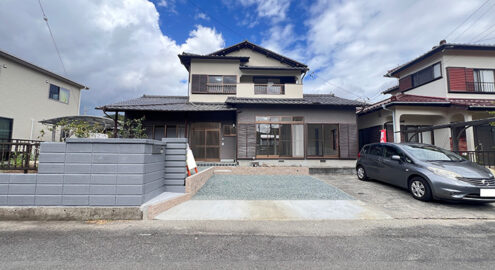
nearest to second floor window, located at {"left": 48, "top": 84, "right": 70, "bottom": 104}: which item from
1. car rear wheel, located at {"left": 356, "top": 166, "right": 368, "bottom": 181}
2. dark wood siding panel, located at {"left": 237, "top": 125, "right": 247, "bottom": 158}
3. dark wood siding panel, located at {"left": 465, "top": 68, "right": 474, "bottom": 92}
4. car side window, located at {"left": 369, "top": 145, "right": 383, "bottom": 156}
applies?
dark wood siding panel, located at {"left": 237, "top": 125, "right": 247, "bottom": 158}

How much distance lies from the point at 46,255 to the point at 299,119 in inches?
359

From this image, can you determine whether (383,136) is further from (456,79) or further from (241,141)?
(241,141)

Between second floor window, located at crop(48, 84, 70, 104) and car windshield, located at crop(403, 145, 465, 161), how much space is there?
18044mm

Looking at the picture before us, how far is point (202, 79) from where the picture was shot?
10844 mm

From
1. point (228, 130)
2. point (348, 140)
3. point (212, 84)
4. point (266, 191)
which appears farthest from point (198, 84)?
point (348, 140)

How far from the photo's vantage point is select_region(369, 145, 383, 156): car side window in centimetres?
593

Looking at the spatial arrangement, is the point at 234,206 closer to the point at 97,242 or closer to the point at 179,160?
the point at 179,160

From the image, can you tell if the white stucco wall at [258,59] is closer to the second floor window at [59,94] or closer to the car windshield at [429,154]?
the car windshield at [429,154]

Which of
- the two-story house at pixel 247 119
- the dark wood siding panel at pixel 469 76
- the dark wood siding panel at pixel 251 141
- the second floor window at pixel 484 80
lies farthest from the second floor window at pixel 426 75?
the dark wood siding panel at pixel 251 141

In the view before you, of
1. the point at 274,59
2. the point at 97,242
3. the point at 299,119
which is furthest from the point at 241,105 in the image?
the point at 97,242

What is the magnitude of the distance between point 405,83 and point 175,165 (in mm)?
14915

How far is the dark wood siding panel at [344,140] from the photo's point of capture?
30.3ft

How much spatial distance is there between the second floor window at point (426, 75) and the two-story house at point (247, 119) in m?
5.14

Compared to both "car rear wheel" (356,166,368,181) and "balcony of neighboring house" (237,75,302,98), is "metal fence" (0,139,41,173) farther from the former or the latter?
"car rear wheel" (356,166,368,181)
